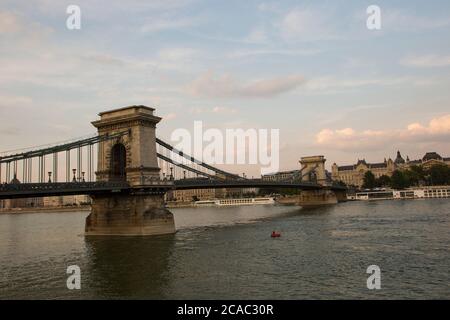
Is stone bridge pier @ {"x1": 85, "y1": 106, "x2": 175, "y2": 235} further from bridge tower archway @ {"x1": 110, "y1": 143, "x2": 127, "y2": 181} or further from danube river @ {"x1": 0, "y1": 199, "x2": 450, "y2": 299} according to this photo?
danube river @ {"x1": 0, "y1": 199, "x2": 450, "y2": 299}

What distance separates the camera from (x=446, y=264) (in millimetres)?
27219

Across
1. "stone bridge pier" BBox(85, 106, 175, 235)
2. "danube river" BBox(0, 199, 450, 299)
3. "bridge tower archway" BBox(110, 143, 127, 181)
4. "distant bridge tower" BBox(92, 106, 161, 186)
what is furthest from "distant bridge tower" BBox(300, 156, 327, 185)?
"stone bridge pier" BBox(85, 106, 175, 235)

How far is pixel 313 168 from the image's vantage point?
14162 centimetres

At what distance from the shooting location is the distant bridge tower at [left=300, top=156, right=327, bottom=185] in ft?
458

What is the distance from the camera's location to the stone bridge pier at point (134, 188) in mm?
47281

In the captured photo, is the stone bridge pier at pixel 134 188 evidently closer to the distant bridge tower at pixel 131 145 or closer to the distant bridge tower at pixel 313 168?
the distant bridge tower at pixel 131 145

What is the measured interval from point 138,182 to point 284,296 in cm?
2936

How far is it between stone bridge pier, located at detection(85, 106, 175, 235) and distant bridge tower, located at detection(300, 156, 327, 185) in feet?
311

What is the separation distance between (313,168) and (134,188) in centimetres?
10226

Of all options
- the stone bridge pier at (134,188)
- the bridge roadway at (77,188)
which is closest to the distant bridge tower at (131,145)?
the stone bridge pier at (134,188)

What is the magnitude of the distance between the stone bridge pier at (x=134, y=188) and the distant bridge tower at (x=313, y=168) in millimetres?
94651

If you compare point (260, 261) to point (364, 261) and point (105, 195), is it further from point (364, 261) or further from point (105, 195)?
point (105, 195)
